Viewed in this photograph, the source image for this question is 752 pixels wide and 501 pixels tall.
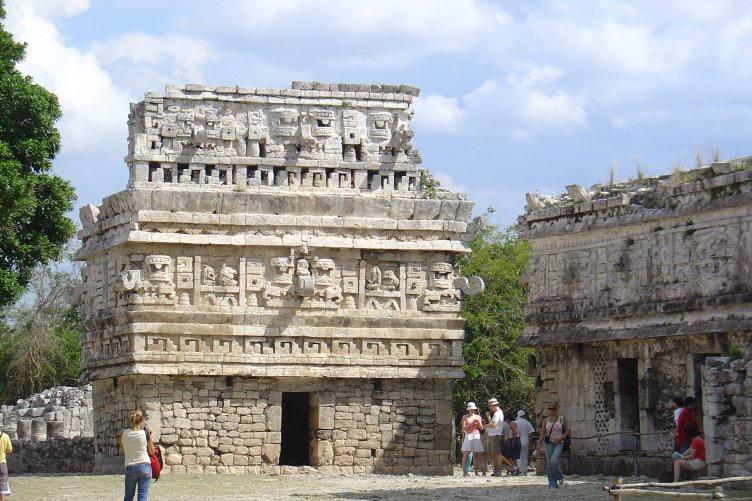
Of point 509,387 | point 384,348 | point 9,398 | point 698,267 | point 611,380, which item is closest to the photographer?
point 698,267

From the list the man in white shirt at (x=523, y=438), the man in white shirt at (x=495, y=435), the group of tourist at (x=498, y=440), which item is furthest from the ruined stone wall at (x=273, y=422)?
the man in white shirt at (x=495, y=435)

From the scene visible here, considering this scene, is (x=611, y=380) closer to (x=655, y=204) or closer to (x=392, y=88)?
(x=655, y=204)

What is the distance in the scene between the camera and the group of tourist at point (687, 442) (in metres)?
19.3

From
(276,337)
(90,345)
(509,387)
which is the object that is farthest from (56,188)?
(509,387)

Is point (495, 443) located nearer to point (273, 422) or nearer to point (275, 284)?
point (273, 422)

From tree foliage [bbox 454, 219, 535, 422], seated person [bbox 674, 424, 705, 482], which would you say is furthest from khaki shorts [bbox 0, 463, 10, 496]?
tree foliage [bbox 454, 219, 535, 422]

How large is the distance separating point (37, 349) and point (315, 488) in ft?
94.6

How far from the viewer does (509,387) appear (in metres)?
38.5

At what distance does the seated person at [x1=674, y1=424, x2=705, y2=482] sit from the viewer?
19.3 meters

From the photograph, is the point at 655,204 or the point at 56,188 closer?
the point at 655,204

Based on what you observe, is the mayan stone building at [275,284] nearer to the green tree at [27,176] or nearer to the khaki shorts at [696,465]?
the green tree at [27,176]

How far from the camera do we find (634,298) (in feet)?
78.9

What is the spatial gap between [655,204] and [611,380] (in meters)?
3.14

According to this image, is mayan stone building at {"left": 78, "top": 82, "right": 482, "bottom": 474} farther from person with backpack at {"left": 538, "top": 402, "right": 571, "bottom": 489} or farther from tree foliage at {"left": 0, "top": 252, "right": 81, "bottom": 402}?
tree foliage at {"left": 0, "top": 252, "right": 81, "bottom": 402}
